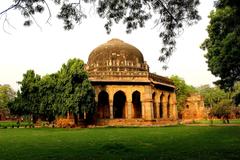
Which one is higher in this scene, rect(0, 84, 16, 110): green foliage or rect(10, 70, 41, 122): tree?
rect(0, 84, 16, 110): green foliage

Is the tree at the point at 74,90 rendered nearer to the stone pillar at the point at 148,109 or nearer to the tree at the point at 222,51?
the stone pillar at the point at 148,109

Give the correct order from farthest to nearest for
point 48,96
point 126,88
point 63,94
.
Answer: point 126,88 < point 48,96 < point 63,94

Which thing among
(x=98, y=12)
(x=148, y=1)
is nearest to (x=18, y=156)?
(x=98, y=12)

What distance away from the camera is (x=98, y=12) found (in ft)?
28.6

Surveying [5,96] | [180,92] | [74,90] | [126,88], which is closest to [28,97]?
[74,90]

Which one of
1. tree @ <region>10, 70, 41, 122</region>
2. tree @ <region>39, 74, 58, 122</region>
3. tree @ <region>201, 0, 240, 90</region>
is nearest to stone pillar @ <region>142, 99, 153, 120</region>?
tree @ <region>39, 74, 58, 122</region>

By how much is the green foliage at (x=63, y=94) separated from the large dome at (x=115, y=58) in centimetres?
731

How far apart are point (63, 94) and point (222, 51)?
13885 millimetres

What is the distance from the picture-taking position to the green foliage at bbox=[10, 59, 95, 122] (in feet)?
81.1

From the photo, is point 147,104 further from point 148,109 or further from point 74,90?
point 74,90

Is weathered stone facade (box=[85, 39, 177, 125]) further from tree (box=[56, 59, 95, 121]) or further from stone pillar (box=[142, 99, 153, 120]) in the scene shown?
tree (box=[56, 59, 95, 121])

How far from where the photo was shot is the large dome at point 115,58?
33.8m

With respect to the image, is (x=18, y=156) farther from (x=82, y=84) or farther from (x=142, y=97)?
(x=142, y=97)

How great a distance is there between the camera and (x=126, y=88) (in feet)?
97.9
